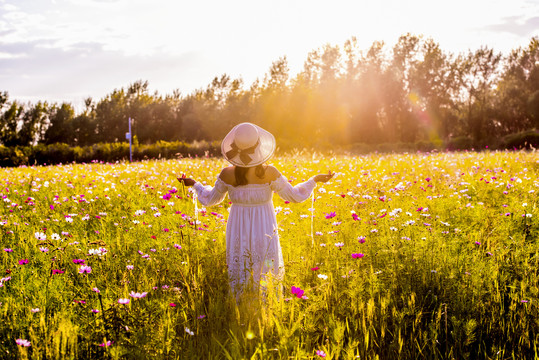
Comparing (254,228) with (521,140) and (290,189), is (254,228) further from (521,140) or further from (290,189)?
(521,140)

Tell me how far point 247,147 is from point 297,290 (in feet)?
5.16

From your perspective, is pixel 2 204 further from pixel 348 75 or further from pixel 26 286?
pixel 348 75

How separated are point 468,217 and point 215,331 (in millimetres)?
4127

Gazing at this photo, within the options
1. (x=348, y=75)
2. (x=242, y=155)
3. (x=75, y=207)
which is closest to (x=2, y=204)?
(x=75, y=207)

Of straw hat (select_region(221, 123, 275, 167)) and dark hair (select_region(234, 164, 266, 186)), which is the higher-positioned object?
straw hat (select_region(221, 123, 275, 167))

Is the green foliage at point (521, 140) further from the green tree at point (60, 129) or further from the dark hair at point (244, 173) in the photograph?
the green tree at point (60, 129)

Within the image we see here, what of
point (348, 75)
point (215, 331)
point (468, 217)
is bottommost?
point (215, 331)

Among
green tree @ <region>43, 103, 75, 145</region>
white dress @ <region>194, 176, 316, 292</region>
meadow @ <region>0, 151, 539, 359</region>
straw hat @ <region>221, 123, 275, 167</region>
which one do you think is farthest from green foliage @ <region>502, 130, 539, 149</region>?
green tree @ <region>43, 103, 75, 145</region>

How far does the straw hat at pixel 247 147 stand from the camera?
3697mm

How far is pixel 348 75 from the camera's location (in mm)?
45500

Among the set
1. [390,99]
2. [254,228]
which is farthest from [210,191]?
[390,99]

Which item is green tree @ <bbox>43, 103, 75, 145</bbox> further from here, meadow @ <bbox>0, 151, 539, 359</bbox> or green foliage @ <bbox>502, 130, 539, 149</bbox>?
meadow @ <bbox>0, 151, 539, 359</bbox>

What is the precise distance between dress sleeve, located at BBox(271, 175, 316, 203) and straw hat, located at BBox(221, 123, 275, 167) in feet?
0.89

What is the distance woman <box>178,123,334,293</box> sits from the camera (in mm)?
3775
